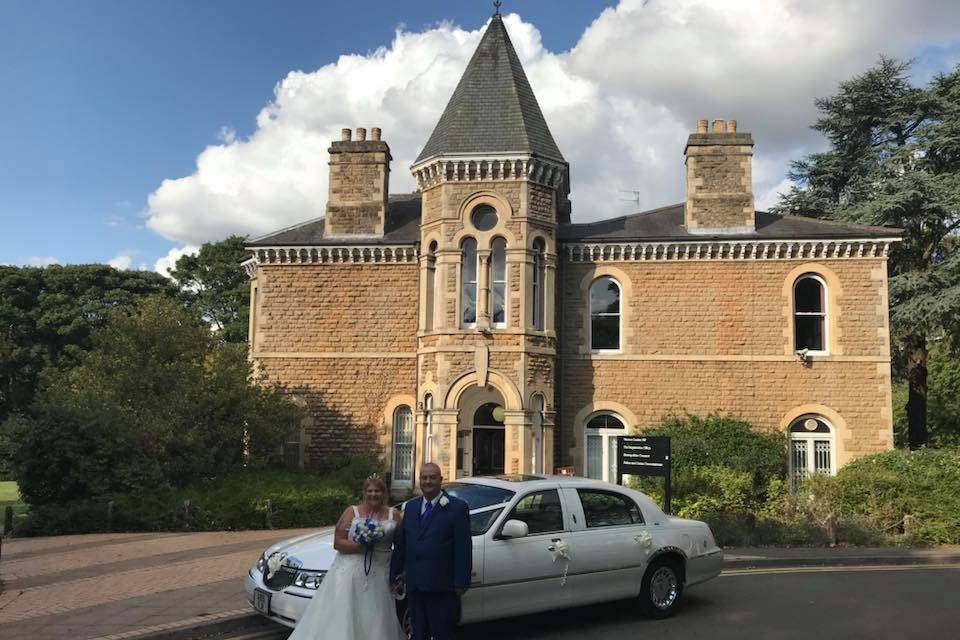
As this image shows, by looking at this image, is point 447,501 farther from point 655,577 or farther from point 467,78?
point 467,78

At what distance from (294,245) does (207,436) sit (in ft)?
19.9

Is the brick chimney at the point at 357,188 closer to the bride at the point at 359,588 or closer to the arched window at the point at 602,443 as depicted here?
the arched window at the point at 602,443

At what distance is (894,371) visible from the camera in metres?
26.9

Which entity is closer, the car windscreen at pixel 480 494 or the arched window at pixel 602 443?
the car windscreen at pixel 480 494

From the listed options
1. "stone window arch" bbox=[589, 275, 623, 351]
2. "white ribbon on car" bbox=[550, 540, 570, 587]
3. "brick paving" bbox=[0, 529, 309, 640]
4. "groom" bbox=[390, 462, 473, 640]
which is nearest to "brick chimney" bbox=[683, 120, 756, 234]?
"stone window arch" bbox=[589, 275, 623, 351]

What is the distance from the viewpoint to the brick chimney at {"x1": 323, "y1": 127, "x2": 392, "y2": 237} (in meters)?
20.0

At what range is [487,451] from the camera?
20.2m

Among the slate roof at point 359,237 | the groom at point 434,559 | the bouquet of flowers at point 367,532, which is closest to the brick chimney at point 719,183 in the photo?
the slate roof at point 359,237

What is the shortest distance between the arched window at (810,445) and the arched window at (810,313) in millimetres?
1937

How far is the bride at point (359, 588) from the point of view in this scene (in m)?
5.29

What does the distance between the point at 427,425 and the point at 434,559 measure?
43.2ft

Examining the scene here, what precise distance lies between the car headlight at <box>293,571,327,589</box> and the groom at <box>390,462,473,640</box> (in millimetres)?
1238

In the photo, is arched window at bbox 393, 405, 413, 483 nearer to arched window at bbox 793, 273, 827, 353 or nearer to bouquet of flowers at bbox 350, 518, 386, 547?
arched window at bbox 793, 273, 827, 353

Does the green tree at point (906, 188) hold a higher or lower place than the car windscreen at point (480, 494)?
higher
